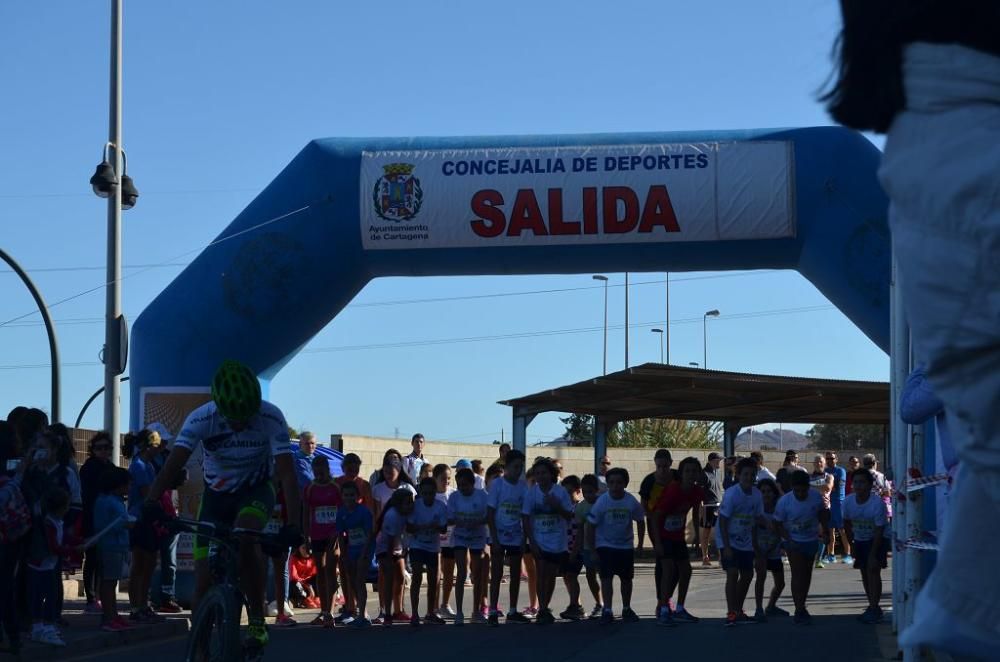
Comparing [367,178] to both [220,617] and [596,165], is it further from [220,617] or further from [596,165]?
[220,617]

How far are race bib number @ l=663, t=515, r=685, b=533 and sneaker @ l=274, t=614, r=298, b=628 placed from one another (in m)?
3.66

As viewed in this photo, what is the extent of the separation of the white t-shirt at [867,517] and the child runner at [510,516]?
3.30 metres

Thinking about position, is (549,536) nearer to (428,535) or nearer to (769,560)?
(428,535)

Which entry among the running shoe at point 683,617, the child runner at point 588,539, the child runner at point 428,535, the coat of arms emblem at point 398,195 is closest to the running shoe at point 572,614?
the child runner at point 588,539

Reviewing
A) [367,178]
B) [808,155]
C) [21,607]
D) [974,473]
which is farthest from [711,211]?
[974,473]

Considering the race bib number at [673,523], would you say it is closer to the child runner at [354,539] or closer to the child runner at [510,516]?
the child runner at [510,516]

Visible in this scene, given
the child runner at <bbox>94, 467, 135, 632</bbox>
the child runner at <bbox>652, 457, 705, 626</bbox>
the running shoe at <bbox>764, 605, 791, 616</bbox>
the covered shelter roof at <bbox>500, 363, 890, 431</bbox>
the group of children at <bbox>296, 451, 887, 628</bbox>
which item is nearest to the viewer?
the child runner at <bbox>94, 467, 135, 632</bbox>

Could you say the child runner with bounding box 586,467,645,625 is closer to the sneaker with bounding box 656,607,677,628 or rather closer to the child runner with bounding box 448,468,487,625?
the sneaker with bounding box 656,607,677,628

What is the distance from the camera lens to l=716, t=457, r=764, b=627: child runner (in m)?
13.4

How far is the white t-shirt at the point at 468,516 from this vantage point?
47.0ft

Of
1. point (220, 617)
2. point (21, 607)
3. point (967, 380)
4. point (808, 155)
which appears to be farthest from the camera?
point (808, 155)

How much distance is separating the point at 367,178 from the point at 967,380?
13.8 meters

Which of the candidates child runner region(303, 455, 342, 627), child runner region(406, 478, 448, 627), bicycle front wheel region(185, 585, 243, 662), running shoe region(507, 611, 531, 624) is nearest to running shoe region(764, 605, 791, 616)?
running shoe region(507, 611, 531, 624)

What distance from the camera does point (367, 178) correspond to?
14883mm
